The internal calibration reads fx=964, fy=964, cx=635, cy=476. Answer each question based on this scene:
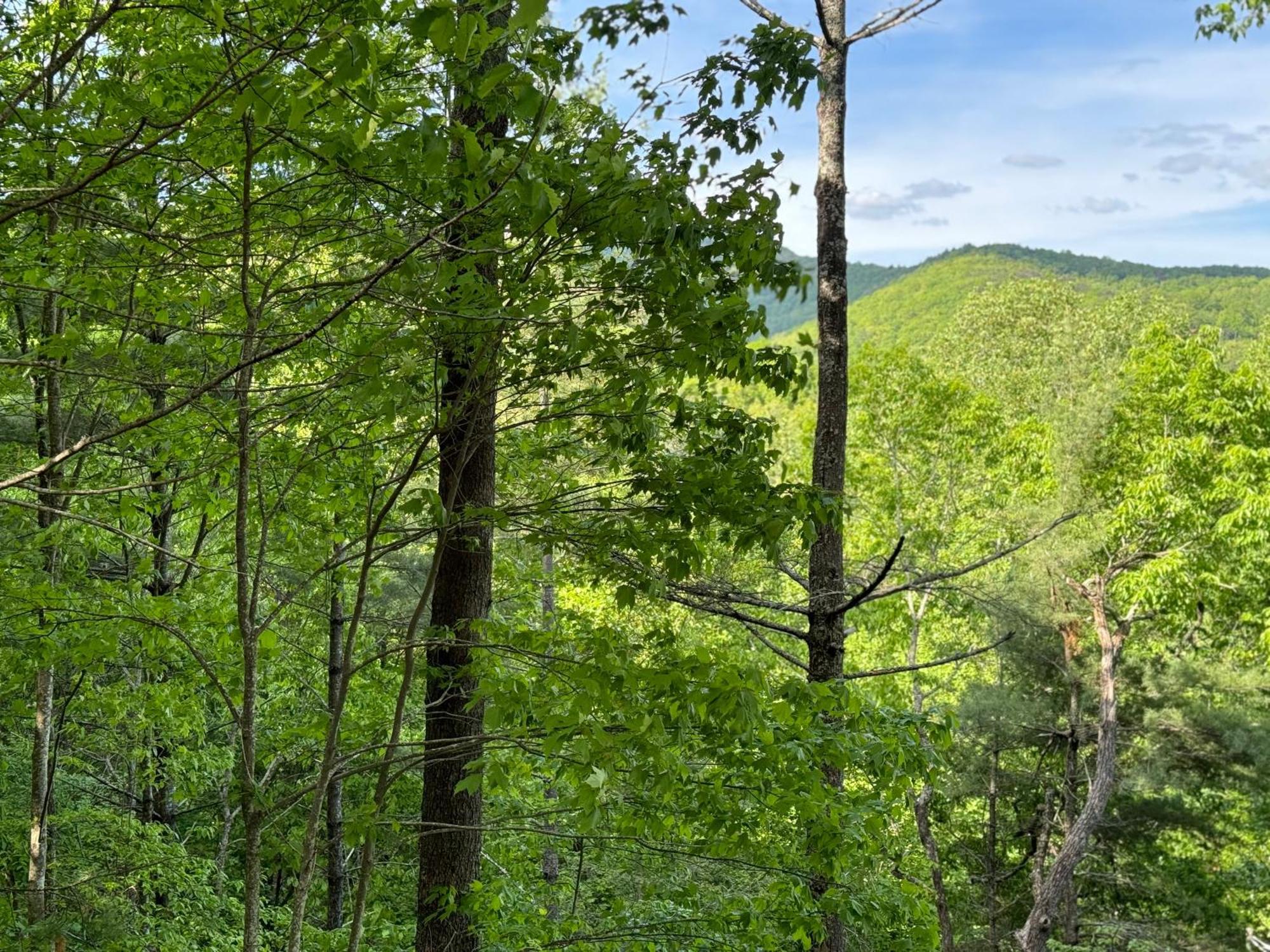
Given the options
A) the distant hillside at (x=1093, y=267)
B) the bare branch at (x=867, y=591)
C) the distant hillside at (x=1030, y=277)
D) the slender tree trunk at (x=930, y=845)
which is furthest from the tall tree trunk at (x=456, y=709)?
the distant hillside at (x=1093, y=267)

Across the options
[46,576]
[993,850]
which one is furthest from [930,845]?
[46,576]

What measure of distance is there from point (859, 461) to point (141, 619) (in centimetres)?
1374

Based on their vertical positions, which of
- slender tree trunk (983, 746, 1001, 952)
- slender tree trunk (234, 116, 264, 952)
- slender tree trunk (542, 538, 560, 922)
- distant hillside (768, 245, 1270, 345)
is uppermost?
distant hillside (768, 245, 1270, 345)

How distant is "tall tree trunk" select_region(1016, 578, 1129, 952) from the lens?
41.6 feet

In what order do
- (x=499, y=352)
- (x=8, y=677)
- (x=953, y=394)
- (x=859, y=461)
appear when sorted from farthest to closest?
(x=859, y=461) → (x=953, y=394) → (x=8, y=677) → (x=499, y=352)

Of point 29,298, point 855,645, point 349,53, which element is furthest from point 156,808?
point 855,645

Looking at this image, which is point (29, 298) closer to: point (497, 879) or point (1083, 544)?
point (497, 879)

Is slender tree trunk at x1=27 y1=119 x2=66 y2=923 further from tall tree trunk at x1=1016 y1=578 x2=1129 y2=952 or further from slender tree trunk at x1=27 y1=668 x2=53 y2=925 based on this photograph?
tall tree trunk at x1=1016 y1=578 x2=1129 y2=952

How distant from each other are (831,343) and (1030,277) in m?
51.6

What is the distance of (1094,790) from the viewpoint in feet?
43.1

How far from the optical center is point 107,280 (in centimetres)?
342

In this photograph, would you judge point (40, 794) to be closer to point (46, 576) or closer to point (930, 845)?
point (46, 576)

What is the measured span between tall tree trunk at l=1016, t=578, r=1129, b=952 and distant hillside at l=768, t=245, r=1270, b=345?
34.6 meters

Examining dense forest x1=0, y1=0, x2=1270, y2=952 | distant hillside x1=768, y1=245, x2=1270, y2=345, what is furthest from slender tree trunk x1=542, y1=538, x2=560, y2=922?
distant hillside x1=768, y1=245, x2=1270, y2=345
